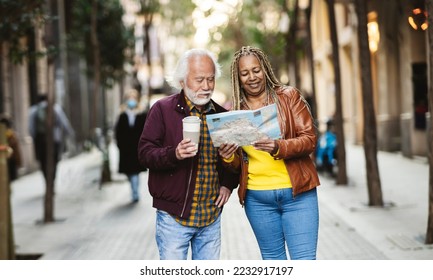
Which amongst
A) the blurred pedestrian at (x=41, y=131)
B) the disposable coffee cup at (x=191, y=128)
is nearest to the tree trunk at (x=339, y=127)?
the blurred pedestrian at (x=41, y=131)

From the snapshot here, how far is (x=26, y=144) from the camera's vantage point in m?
18.9

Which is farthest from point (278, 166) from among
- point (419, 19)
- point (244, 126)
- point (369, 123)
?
point (369, 123)

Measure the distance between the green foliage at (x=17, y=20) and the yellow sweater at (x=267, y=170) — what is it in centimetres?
472

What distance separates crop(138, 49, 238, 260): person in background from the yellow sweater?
0.19 m

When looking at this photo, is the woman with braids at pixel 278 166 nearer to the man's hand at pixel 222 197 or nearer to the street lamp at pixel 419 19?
the man's hand at pixel 222 197

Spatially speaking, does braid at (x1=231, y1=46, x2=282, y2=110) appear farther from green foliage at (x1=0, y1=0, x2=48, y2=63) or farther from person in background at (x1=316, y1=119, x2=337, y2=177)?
person in background at (x1=316, y1=119, x2=337, y2=177)

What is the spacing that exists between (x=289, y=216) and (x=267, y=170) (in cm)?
31

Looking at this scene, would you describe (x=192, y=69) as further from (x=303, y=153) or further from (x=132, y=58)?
(x=132, y=58)

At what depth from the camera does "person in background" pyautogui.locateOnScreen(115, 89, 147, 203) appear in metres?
11.8

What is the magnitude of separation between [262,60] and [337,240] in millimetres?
4182

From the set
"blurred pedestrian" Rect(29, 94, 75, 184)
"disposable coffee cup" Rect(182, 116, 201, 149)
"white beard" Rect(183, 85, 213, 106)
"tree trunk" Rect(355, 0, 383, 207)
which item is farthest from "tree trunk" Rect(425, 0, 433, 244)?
"blurred pedestrian" Rect(29, 94, 75, 184)

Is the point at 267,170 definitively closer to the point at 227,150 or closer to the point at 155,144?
the point at 227,150

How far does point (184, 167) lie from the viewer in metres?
3.95
